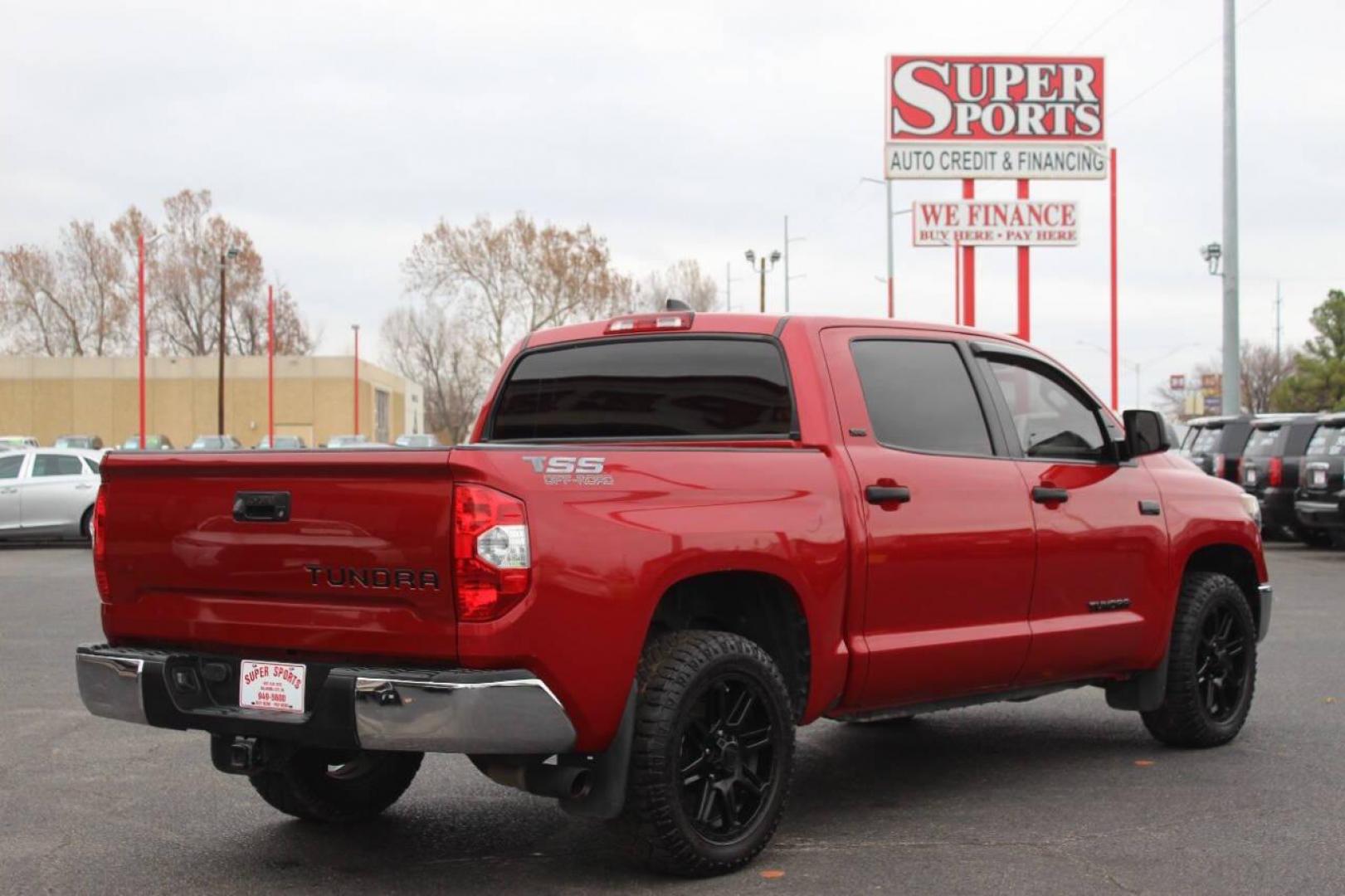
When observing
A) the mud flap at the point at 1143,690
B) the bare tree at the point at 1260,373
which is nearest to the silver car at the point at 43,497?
the mud flap at the point at 1143,690

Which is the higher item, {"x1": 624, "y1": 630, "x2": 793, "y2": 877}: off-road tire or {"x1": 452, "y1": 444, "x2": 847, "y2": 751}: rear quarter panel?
{"x1": 452, "y1": 444, "x2": 847, "y2": 751}: rear quarter panel

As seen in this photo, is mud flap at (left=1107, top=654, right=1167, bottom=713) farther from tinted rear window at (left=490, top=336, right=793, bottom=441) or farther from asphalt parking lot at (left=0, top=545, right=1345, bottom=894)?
tinted rear window at (left=490, top=336, right=793, bottom=441)

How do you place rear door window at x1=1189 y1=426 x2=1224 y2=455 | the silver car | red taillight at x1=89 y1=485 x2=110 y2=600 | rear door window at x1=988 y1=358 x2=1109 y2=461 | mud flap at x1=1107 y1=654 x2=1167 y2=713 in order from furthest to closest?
the silver car < rear door window at x1=1189 y1=426 x2=1224 y2=455 < mud flap at x1=1107 y1=654 x2=1167 y2=713 < rear door window at x1=988 y1=358 x2=1109 y2=461 < red taillight at x1=89 y1=485 x2=110 y2=600

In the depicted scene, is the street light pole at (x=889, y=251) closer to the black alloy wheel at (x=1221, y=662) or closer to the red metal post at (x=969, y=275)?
the red metal post at (x=969, y=275)

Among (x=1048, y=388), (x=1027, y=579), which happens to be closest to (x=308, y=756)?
(x=1027, y=579)

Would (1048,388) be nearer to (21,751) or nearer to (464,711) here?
(464,711)

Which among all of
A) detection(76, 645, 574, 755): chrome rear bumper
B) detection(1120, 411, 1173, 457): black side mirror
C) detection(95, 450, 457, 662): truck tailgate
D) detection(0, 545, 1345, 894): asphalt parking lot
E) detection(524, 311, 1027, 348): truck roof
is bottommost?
detection(0, 545, 1345, 894): asphalt parking lot

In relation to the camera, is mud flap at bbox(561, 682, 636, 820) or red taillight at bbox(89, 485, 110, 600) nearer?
mud flap at bbox(561, 682, 636, 820)

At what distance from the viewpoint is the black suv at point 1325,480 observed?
64.0 ft

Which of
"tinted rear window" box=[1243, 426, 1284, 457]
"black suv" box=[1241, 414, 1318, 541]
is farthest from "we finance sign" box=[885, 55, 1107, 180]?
"black suv" box=[1241, 414, 1318, 541]

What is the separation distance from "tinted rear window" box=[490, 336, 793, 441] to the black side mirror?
6.49ft

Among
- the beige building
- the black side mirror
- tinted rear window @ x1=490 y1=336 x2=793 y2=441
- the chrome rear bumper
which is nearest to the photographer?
the chrome rear bumper

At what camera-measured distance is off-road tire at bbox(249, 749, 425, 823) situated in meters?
6.11

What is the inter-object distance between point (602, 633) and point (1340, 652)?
790 cm
